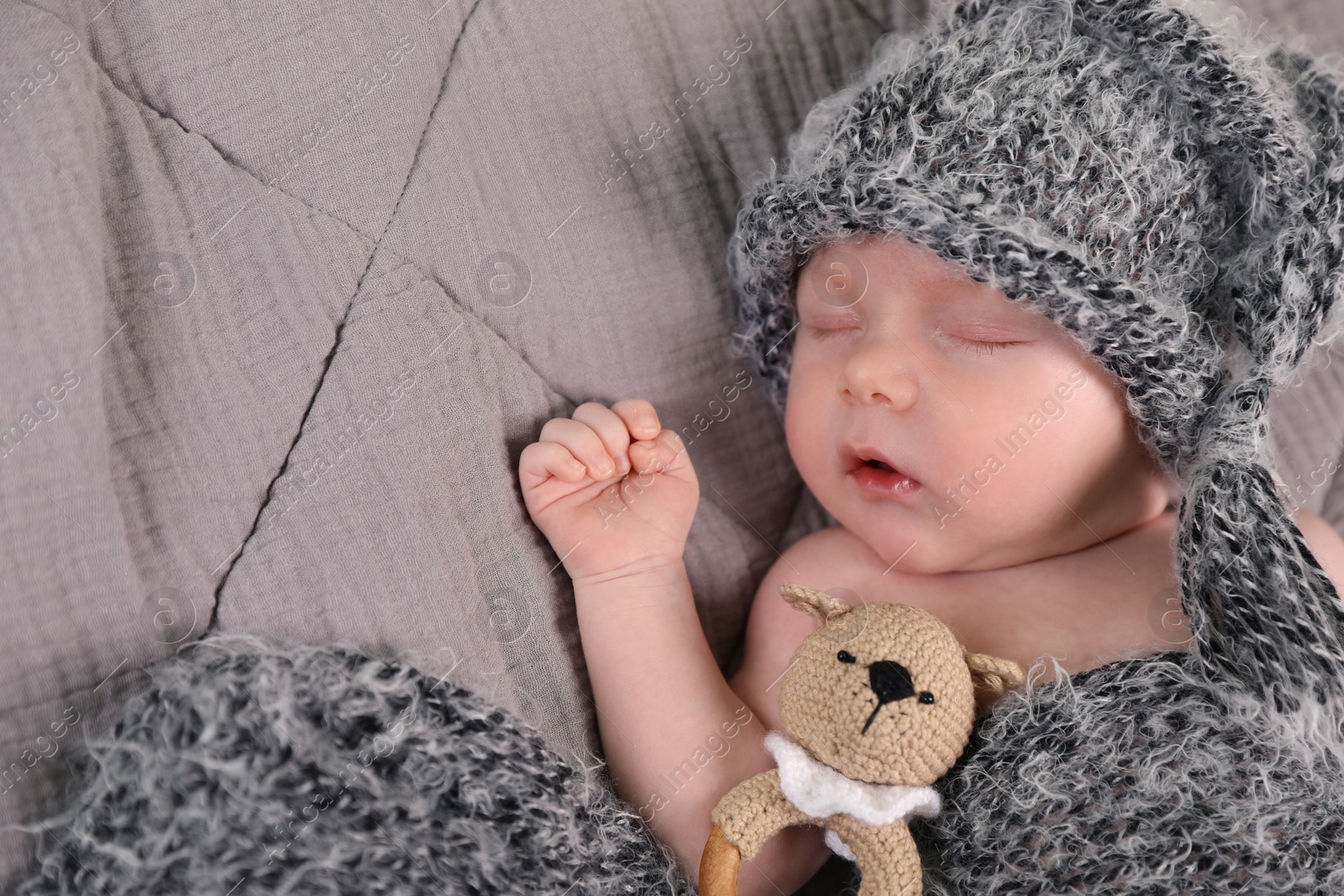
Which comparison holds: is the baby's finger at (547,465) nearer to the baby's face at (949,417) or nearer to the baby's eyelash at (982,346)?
the baby's face at (949,417)

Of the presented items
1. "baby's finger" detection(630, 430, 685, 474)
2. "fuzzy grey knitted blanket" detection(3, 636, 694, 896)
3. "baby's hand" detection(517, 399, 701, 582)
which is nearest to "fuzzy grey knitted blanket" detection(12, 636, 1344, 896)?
"fuzzy grey knitted blanket" detection(3, 636, 694, 896)

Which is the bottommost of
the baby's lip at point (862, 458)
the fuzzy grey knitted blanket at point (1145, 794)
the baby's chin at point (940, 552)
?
the fuzzy grey knitted blanket at point (1145, 794)

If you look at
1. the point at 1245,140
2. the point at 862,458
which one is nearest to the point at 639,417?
the point at 862,458

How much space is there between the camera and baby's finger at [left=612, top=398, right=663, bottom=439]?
3.46 feet

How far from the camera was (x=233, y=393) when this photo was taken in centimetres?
88

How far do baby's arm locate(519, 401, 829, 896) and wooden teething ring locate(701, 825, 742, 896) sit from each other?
0.36ft

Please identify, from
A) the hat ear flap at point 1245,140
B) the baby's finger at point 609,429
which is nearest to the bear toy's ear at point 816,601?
the baby's finger at point 609,429

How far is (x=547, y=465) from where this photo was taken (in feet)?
3.25

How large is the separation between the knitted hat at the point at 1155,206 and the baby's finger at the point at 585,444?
0.31 m

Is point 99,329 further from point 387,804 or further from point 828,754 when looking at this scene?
point 828,754

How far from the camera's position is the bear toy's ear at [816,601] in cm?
93

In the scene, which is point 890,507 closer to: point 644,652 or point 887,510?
point 887,510

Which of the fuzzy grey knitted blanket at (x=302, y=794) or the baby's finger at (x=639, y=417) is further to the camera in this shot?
the baby's finger at (x=639, y=417)

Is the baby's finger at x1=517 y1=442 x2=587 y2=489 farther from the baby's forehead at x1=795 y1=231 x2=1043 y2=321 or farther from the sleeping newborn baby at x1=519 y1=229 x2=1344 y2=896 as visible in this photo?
the baby's forehead at x1=795 y1=231 x2=1043 y2=321
